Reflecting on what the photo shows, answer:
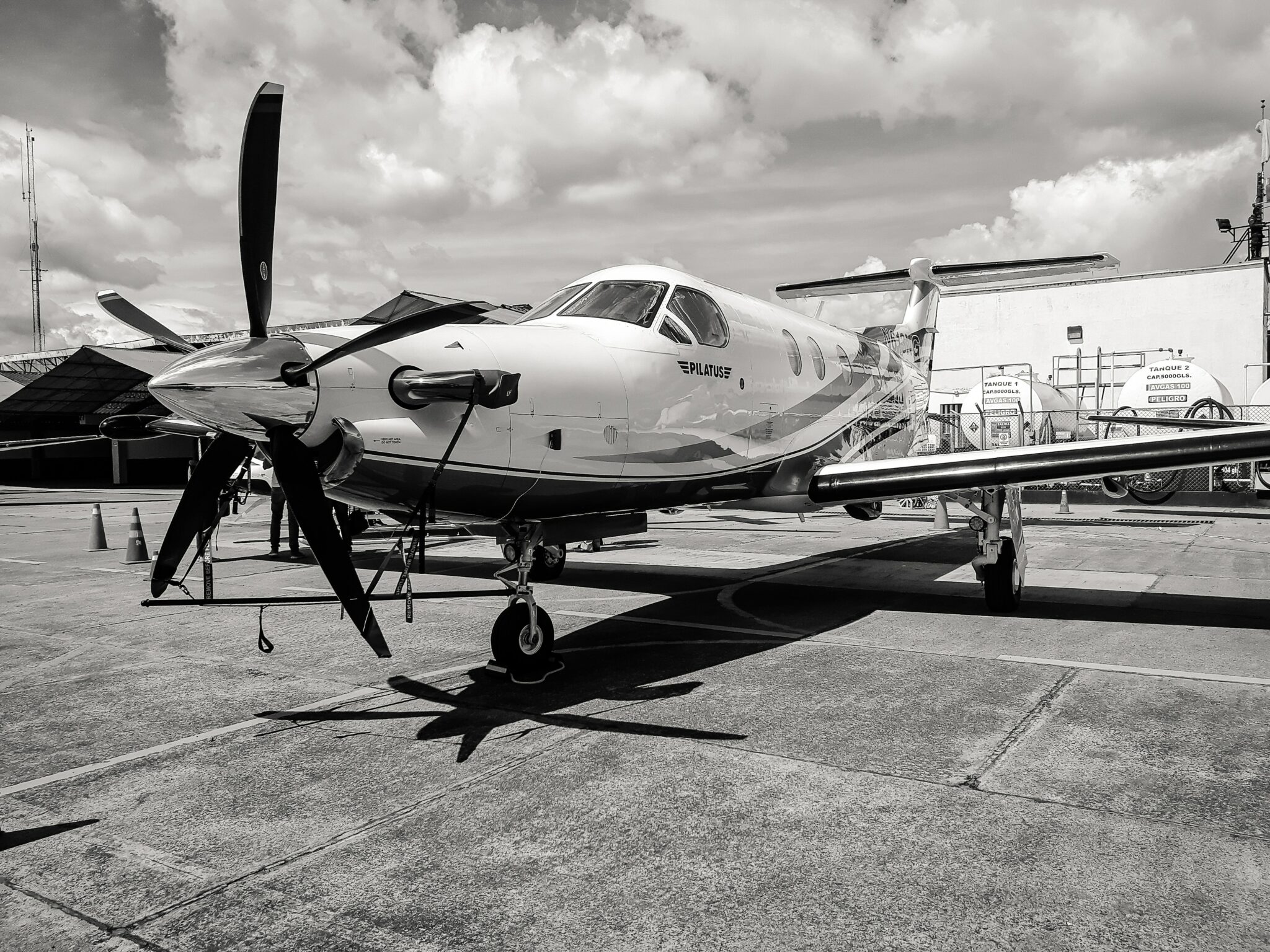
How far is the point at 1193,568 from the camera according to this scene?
42.3 ft

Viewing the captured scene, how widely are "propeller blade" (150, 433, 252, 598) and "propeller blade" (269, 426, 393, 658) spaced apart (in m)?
0.66

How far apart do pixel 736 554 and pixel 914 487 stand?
6.31 meters

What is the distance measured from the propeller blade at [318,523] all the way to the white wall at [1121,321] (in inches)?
1227

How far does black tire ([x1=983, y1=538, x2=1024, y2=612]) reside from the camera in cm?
951

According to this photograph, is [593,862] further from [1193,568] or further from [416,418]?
[1193,568]

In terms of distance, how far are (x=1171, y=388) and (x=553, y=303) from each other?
2278 centimetres

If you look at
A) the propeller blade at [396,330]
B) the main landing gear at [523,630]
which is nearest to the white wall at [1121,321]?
the main landing gear at [523,630]

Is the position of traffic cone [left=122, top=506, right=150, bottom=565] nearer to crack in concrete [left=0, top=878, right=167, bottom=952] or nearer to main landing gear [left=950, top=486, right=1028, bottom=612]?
crack in concrete [left=0, top=878, right=167, bottom=952]

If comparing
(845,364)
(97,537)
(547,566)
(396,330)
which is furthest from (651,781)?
(97,537)

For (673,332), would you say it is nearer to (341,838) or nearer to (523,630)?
(523,630)

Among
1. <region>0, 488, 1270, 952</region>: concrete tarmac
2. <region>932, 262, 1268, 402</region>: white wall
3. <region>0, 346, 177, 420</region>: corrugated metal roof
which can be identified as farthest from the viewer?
<region>0, 346, 177, 420</region>: corrugated metal roof

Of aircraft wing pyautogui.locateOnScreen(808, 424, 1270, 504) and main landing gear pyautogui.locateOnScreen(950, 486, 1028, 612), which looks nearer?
aircraft wing pyautogui.locateOnScreen(808, 424, 1270, 504)

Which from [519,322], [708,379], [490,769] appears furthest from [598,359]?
[490,769]

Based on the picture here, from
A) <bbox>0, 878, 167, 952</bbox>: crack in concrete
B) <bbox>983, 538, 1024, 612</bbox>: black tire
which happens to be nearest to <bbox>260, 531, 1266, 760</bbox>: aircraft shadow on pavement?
<bbox>983, 538, 1024, 612</bbox>: black tire
